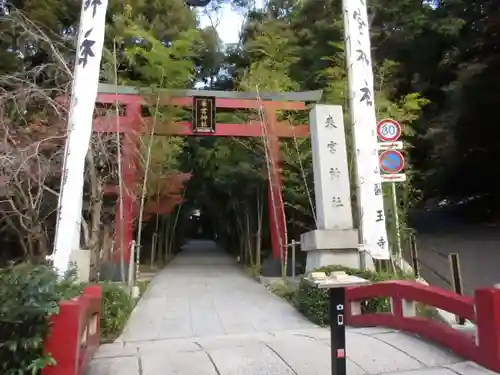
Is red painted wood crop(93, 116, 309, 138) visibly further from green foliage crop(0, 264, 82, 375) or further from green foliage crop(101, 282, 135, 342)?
green foliage crop(0, 264, 82, 375)

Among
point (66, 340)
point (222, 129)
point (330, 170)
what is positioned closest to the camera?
point (66, 340)

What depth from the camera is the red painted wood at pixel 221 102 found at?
36.4ft

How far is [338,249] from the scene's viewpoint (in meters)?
7.59

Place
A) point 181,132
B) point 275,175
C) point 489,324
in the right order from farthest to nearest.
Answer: point 181,132 → point 275,175 → point 489,324

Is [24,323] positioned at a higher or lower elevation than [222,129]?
lower

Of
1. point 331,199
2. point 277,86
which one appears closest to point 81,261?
point 331,199

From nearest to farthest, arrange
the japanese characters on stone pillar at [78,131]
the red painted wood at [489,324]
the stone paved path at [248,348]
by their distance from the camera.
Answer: the red painted wood at [489,324] → the stone paved path at [248,348] → the japanese characters on stone pillar at [78,131]

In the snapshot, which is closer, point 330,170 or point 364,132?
point 364,132

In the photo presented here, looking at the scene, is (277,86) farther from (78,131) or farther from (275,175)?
(78,131)

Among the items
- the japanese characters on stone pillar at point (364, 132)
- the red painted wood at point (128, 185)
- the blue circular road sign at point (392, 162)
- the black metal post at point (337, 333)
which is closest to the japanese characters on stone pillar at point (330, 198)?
the japanese characters on stone pillar at point (364, 132)

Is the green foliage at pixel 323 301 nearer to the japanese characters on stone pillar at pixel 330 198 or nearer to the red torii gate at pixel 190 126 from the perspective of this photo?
the japanese characters on stone pillar at pixel 330 198

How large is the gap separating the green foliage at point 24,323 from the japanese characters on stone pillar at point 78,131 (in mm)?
2618

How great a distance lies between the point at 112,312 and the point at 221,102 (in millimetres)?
6869

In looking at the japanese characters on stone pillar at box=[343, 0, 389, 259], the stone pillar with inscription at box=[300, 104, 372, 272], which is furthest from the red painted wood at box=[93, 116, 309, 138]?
the japanese characters on stone pillar at box=[343, 0, 389, 259]
